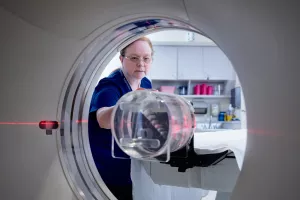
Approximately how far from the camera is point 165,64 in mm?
3812

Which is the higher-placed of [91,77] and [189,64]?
[189,64]

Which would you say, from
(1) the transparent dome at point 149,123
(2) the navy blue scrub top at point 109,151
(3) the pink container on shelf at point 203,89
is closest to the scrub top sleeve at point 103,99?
(2) the navy blue scrub top at point 109,151

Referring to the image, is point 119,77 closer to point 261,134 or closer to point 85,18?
point 85,18

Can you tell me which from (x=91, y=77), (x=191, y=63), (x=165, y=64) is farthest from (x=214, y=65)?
(x=91, y=77)

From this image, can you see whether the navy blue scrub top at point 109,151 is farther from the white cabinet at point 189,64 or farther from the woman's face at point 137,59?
the white cabinet at point 189,64

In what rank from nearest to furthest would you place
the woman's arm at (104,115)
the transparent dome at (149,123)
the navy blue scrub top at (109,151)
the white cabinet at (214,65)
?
the transparent dome at (149,123)
the woman's arm at (104,115)
the navy blue scrub top at (109,151)
the white cabinet at (214,65)

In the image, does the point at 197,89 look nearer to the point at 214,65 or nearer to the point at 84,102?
the point at 214,65

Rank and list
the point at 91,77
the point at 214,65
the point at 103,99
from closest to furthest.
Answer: the point at 91,77 → the point at 103,99 → the point at 214,65

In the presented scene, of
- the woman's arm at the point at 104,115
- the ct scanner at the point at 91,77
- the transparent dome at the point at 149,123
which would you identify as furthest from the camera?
the woman's arm at the point at 104,115

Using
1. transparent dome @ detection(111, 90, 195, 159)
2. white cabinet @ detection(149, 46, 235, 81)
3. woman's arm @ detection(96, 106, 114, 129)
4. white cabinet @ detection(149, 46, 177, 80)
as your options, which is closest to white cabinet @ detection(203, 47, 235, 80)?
white cabinet @ detection(149, 46, 235, 81)

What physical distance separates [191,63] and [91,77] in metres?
2.97

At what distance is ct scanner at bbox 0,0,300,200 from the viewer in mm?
464

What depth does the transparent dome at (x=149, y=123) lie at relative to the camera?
2.47 feet

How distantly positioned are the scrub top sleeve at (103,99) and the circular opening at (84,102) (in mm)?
120
